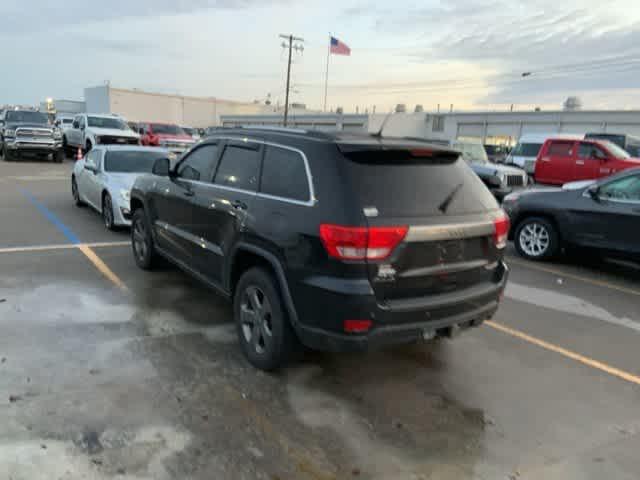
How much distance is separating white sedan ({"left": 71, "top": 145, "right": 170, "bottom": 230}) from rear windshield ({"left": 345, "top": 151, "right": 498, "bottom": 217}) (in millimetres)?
5789

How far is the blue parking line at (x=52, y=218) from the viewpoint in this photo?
8258 mm

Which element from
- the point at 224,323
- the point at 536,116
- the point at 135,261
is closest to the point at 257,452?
the point at 224,323

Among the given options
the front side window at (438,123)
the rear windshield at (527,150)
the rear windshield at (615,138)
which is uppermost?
the front side window at (438,123)

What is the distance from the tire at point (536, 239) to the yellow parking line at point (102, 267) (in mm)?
6010

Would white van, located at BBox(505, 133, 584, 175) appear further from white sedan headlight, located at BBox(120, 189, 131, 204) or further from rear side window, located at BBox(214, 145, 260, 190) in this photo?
rear side window, located at BBox(214, 145, 260, 190)

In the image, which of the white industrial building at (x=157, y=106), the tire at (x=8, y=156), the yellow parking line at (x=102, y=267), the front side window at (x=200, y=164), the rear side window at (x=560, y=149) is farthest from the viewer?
the white industrial building at (x=157, y=106)

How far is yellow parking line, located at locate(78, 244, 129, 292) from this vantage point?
6.02 metres

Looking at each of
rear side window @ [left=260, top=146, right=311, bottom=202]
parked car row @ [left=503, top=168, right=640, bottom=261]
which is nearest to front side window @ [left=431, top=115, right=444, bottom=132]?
parked car row @ [left=503, top=168, right=640, bottom=261]

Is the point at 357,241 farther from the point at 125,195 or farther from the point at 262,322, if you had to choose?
the point at 125,195

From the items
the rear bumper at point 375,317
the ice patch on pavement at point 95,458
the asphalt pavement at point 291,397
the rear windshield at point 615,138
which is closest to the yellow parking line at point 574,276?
the asphalt pavement at point 291,397

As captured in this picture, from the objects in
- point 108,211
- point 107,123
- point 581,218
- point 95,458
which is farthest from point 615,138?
point 95,458

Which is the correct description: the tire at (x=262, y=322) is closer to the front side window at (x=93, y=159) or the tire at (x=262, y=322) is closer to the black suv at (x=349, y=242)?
the black suv at (x=349, y=242)

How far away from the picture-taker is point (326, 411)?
3576 mm

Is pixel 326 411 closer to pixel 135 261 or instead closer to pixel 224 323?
pixel 224 323
